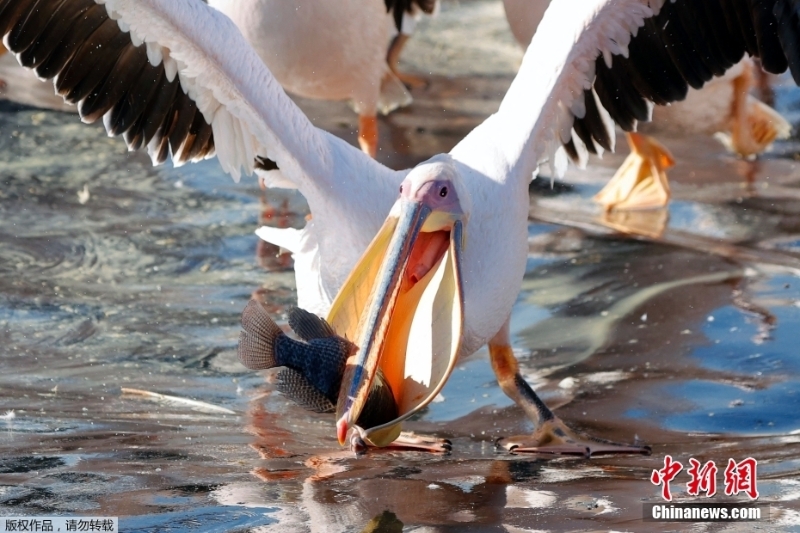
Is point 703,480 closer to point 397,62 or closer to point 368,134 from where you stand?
point 368,134

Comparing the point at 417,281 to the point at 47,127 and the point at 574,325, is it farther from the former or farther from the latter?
the point at 47,127

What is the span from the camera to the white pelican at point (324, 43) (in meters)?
5.44

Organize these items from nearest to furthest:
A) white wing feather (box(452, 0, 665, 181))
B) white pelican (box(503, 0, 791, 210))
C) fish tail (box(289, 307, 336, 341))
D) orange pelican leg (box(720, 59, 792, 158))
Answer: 1. fish tail (box(289, 307, 336, 341))
2. white wing feather (box(452, 0, 665, 181))
3. white pelican (box(503, 0, 791, 210))
4. orange pelican leg (box(720, 59, 792, 158))

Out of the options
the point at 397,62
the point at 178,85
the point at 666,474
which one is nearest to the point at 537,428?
the point at 666,474

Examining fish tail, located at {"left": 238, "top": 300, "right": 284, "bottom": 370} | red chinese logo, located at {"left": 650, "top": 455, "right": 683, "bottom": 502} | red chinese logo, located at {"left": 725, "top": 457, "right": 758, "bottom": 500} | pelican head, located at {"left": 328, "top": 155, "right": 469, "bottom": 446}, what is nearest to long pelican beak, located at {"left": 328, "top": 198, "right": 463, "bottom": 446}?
pelican head, located at {"left": 328, "top": 155, "right": 469, "bottom": 446}

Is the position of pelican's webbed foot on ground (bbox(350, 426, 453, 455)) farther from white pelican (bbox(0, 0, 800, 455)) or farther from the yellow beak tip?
the yellow beak tip

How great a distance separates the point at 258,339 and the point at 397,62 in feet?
18.1

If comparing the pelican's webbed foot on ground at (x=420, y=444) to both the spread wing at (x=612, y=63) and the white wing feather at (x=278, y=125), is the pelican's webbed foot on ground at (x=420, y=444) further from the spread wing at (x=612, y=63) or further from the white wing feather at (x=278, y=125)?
the spread wing at (x=612, y=63)

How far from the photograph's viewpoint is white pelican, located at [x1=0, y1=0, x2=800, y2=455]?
11.4ft

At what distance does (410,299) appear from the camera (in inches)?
140

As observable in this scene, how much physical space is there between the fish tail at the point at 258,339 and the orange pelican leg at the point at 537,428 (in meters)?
0.86

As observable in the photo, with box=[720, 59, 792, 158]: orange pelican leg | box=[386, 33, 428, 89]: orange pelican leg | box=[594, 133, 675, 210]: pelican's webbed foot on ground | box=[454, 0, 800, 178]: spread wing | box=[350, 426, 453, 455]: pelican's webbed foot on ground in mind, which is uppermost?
box=[386, 33, 428, 89]: orange pelican leg

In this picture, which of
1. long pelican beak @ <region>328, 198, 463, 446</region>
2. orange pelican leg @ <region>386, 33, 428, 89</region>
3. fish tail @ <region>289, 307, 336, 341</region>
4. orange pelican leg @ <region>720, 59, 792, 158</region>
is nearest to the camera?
long pelican beak @ <region>328, 198, 463, 446</region>

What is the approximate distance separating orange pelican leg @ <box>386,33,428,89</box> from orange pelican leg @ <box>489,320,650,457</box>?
13.6ft
